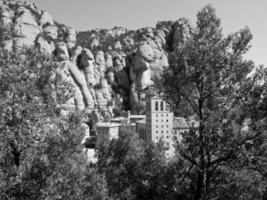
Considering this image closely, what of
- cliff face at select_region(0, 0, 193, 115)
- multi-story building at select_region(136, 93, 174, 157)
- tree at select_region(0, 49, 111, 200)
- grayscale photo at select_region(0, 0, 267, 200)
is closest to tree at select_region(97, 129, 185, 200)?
grayscale photo at select_region(0, 0, 267, 200)

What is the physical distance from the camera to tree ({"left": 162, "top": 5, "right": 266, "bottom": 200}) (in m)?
9.10

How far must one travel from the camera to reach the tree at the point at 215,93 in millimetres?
9102

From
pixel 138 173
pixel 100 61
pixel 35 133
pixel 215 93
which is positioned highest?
pixel 100 61

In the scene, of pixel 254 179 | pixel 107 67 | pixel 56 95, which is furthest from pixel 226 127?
pixel 107 67

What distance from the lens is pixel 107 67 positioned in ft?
419

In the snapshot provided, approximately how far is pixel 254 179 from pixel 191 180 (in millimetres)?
3395

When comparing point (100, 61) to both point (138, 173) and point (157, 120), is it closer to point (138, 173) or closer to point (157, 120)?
point (157, 120)

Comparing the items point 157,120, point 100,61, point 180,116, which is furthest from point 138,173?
point 100,61

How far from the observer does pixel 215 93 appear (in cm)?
955

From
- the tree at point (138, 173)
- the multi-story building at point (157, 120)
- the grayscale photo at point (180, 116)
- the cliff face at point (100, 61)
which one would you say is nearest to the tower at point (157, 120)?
the multi-story building at point (157, 120)

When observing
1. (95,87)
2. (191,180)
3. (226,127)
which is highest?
(95,87)

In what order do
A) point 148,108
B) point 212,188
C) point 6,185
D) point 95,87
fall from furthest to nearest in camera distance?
1. point 95,87
2. point 148,108
3. point 212,188
4. point 6,185

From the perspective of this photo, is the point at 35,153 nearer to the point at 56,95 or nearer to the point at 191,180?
the point at 56,95

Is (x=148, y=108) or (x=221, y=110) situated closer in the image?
(x=221, y=110)
